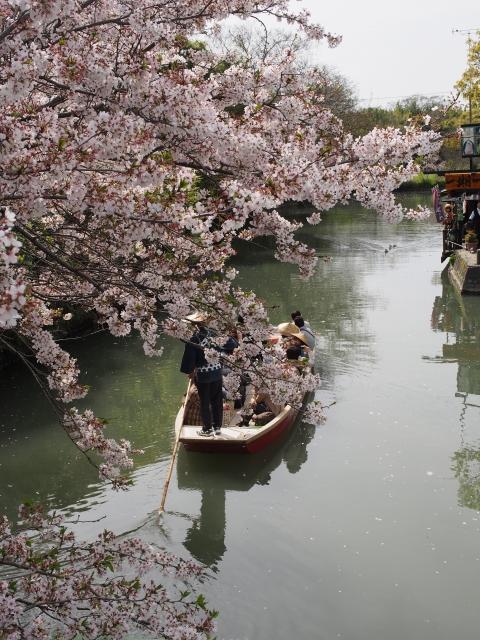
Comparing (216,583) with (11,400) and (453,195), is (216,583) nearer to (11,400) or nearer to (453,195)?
(11,400)

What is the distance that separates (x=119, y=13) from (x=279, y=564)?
490cm

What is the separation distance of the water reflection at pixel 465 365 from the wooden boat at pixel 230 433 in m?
2.20

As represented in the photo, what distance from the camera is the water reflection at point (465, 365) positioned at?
8.76 metres

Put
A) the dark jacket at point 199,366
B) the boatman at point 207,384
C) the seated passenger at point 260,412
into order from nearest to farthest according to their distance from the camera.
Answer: the dark jacket at point 199,366 → the boatman at point 207,384 → the seated passenger at point 260,412

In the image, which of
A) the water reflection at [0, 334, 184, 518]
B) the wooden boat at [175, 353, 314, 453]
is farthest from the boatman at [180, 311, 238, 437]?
the water reflection at [0, 334, 184, 518]

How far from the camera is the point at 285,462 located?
948 centimetres

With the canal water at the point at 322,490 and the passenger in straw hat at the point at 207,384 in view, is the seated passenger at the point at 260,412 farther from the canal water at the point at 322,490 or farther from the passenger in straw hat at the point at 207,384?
the passenger in straw hat at the point at 207,384

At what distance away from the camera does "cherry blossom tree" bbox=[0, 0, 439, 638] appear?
376 cm

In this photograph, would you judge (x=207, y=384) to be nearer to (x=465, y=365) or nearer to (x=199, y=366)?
(x=199, y=366)

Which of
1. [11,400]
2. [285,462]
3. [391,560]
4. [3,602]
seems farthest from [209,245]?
[11,400]

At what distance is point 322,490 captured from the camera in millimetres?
8578

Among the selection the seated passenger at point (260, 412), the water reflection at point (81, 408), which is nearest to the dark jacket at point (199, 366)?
the seated passenger at point (260, 412)

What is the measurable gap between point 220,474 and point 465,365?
6.39 m

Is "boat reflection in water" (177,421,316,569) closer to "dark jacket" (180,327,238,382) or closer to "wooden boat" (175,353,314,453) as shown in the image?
"wooden boat" (175,353,314,453)
